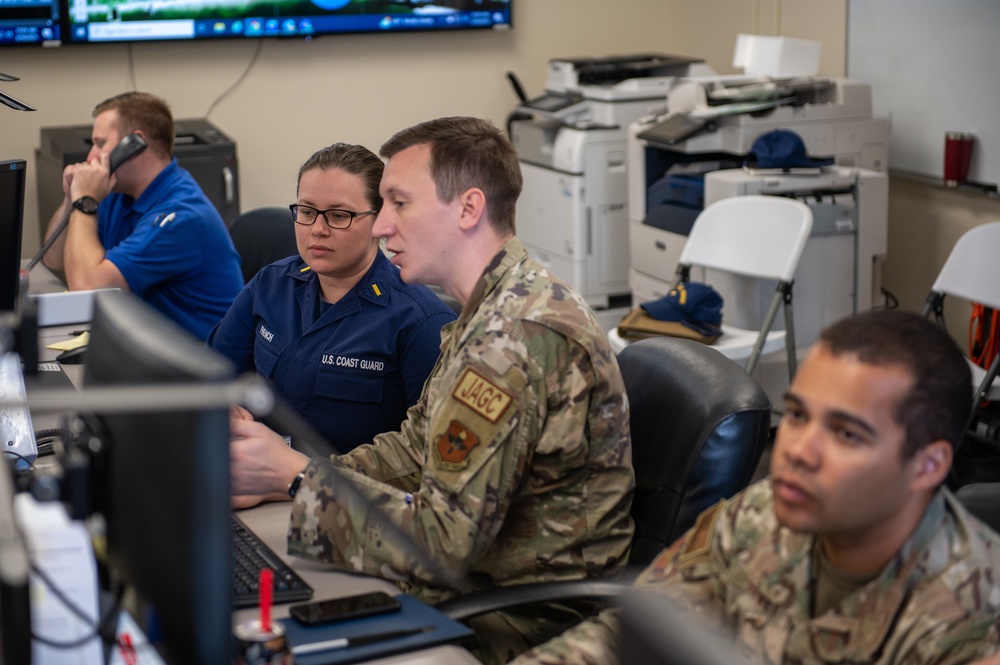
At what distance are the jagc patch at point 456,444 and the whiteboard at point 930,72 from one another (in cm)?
297

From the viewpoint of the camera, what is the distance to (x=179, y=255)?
2.94 meters

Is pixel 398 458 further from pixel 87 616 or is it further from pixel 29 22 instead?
pixel 29 22

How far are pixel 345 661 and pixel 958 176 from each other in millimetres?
3362

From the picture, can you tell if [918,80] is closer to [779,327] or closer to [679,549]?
[779,327]

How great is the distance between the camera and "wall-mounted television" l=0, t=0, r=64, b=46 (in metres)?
4.65

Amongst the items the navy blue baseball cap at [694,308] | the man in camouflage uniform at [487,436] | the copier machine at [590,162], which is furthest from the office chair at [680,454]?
the copier machine at [590,162]

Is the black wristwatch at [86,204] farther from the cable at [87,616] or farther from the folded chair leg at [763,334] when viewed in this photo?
the cable at [87,616]

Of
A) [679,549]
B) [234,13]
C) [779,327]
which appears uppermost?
[234,13]

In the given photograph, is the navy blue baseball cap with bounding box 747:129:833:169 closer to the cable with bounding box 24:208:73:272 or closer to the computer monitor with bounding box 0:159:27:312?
the cable with bounding box 24:208:73:272

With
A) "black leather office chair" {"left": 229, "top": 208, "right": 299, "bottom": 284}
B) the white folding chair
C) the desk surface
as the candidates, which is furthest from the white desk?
the white folding chair

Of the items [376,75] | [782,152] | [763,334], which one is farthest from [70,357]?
[376,75]

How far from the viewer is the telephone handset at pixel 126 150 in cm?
301

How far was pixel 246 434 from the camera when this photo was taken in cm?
162

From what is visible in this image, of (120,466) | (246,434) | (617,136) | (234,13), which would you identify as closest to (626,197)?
(617,136)
